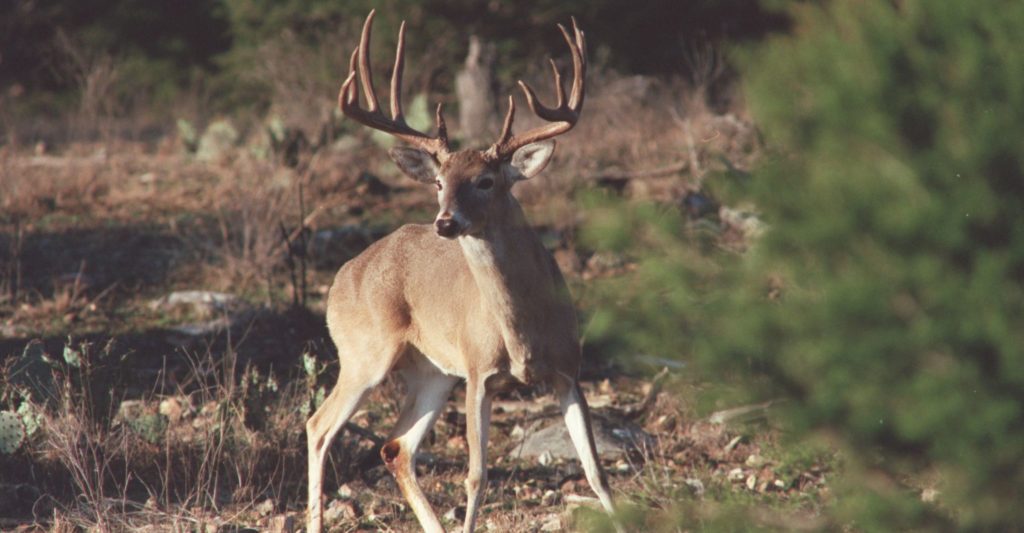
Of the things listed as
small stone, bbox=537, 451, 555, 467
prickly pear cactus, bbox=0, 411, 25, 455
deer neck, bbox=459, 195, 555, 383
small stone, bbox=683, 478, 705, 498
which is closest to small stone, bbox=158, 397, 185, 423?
prickly pear cactus, bbox=0, 411, 25, 455

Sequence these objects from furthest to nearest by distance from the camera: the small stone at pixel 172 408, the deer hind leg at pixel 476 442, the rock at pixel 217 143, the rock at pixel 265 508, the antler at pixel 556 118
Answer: the rock at pixel 217 143, the small stone at pixel 172 408, the rock at pixel 265 508, the antler at pixel 556 118, the deer hind leg at pixel 476 442

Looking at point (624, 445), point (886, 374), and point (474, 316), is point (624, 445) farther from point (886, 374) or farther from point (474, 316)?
point (886, 374)

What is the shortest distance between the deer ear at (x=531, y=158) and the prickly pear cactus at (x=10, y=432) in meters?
2.77

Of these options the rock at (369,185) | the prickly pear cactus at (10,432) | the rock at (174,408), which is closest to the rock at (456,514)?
the rock at (174,408)

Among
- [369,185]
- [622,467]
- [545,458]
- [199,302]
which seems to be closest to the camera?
[622,467]

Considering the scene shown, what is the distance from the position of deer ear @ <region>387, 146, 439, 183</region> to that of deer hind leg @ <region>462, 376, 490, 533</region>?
104 centimetres

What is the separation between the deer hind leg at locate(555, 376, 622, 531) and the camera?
19.5ft

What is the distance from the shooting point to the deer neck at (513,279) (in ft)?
20.0

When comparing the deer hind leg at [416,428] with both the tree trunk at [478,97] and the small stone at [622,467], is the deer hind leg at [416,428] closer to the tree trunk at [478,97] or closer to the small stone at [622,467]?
the small stone at [622,467]

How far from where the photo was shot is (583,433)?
19.8 feet

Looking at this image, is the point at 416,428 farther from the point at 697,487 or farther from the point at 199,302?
the point at 199,302

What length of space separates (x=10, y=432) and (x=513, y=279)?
269 cm

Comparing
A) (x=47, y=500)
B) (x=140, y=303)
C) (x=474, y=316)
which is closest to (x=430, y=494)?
(x=474, y=316)

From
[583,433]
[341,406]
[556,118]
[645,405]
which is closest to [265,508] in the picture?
[341,406]
